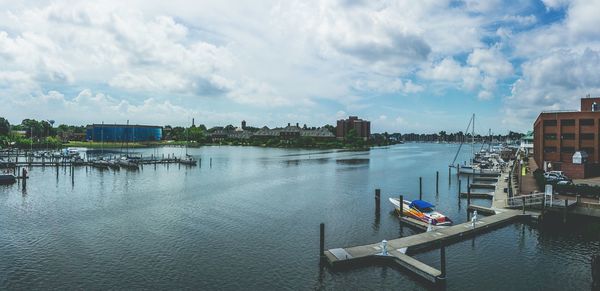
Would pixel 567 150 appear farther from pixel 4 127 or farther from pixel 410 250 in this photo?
pixel 4 127

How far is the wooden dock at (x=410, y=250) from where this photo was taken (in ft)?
85.6

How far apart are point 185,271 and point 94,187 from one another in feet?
152

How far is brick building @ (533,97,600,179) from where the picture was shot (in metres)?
65.4

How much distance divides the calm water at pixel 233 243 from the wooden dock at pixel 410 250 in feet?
2.70

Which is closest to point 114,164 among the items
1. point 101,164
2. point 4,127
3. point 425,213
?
point 101,164

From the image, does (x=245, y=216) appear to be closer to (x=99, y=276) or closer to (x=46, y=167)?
(x=99, y=276)

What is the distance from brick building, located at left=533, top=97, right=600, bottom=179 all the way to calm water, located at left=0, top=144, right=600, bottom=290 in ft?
85.5

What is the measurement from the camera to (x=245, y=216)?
4438cm

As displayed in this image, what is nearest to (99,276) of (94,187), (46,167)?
(94,187)

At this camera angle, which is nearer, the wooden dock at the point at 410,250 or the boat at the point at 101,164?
the wooden dock at the point at 410,250

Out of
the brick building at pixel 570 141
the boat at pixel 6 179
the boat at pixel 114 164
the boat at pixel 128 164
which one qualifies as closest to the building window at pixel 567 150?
the brick building at pixel 570 141

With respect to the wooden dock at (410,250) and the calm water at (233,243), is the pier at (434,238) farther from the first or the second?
the calm water at (233,243)

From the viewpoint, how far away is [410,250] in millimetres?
30734

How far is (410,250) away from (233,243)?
1482 centimetres
